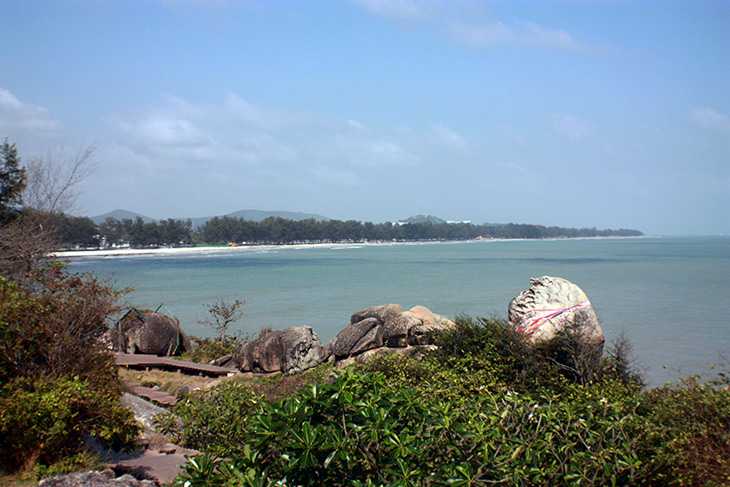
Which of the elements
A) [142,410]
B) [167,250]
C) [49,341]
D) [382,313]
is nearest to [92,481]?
[49,341]

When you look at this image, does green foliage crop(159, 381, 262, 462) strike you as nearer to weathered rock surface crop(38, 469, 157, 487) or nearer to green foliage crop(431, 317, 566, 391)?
weathered rock surface crop(38, 469, 157, 487)

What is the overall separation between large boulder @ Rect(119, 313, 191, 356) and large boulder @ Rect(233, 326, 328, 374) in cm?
315

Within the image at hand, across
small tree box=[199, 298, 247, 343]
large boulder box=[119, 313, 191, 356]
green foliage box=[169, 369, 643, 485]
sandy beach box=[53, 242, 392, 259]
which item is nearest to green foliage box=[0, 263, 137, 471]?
green foliage box=[169, 369, 643, 485]

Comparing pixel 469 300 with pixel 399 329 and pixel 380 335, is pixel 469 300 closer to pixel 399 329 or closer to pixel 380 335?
pixel 380 335

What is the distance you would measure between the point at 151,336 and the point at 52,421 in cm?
1095

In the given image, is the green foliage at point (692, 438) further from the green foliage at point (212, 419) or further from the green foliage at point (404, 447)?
the green foliage at point (212, 419)

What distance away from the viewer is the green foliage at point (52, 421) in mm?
5098

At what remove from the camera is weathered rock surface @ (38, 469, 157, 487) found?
15.0 ft

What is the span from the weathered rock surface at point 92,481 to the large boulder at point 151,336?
1140 centimetres

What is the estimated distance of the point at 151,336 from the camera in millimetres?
15609

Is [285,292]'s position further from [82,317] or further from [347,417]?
[347,417]

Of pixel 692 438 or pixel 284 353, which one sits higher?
pixel 692 438

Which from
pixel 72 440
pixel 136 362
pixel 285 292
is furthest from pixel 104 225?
pixel 72 440

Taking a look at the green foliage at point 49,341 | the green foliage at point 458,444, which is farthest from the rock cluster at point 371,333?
the green foliage at point 49,341
